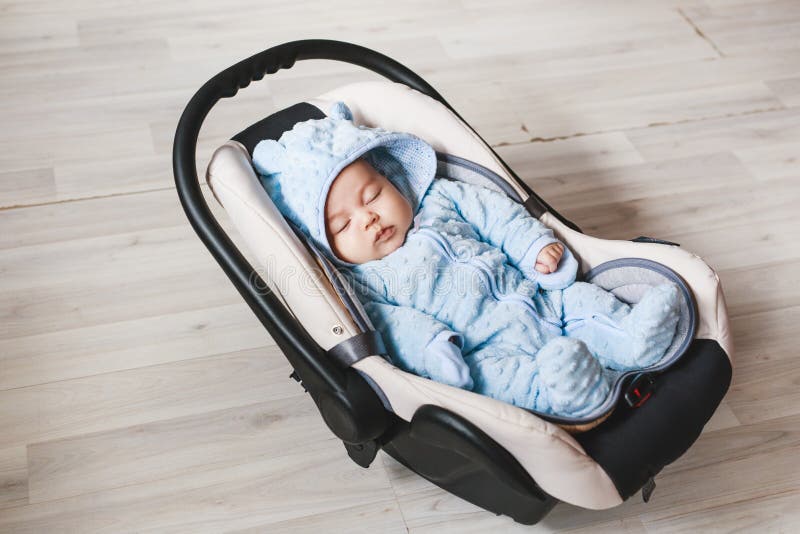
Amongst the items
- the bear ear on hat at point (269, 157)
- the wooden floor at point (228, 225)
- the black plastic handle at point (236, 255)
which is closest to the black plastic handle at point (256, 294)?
the black plastic handle at point (236, 255)

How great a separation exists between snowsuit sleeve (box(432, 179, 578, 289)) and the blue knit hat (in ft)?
0.24

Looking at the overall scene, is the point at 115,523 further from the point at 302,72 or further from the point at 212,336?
the point at 302,72

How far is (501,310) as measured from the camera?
4.21 feet

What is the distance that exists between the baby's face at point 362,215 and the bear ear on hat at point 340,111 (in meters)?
0.09

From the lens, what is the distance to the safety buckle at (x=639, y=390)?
1161mm

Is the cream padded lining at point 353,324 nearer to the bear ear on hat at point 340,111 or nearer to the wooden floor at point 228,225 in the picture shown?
the bear ear on hat at point 340,111

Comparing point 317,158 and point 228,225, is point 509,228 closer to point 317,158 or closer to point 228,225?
point 317,158

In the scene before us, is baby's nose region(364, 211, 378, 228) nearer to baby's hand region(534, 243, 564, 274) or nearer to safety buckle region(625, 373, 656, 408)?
baby's hand region(534, 243, 564, 274)

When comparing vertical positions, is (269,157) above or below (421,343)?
above

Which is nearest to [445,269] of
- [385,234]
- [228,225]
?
[385,234]

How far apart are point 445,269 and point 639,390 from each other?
0.34 metres

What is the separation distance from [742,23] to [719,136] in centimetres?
58

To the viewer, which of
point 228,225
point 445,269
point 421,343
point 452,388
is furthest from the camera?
point 228,225

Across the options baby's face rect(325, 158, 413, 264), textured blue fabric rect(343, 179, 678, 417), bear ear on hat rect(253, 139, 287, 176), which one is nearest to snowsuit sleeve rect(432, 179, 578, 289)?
textured blue fabric rect(343, 179, 678, 417)
